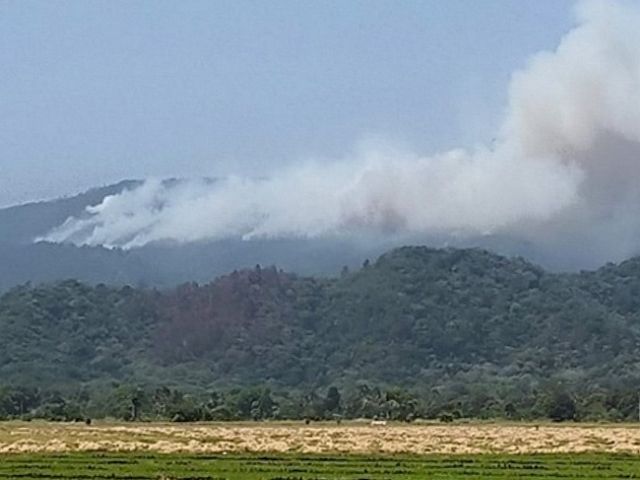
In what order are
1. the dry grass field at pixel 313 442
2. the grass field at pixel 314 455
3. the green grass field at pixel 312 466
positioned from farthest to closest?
the dry grass field at pixel 313 442
the grass field at pixel 314 455
the green grass field at pixel 312 466

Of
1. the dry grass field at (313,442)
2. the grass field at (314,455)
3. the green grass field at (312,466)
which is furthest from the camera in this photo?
the dry grass field at (313,442)

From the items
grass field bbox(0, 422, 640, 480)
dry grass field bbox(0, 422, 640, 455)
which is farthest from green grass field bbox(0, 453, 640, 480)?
dry grass field bbox(0, 422, 640, 455)

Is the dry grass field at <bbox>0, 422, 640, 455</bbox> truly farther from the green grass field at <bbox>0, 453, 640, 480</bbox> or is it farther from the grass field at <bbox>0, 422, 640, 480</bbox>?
the green grass field at <bbox>0, 453, 640, 480</bbox>

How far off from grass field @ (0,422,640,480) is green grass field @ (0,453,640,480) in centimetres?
4

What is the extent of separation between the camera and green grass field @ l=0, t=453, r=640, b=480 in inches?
1645

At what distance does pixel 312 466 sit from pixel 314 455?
6.89 metres

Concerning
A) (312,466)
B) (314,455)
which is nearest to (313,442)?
(314,455)

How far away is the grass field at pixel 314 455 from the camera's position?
4284 centimetres

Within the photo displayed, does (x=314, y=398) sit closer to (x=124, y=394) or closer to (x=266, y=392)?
(x=266, y=392)

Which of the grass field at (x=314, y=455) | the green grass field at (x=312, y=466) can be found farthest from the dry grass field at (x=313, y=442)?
the green grass field at (x=312, y=466)

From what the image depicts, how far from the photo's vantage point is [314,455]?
52.6 meters

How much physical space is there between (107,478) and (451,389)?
121843 millimetres

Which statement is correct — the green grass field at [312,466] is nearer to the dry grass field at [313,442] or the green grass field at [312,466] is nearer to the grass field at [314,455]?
the grass field at [314,455]

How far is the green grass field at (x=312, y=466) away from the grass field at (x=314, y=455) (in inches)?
1.4
